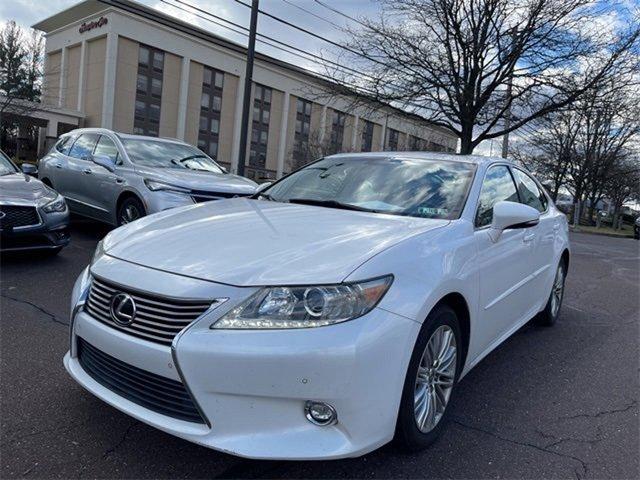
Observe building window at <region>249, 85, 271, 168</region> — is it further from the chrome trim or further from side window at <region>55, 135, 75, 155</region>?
the chrome trim

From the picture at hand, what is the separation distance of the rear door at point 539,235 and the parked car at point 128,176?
3851 mm

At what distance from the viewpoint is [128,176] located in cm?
732

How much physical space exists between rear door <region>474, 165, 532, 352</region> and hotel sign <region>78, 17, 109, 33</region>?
5467cm

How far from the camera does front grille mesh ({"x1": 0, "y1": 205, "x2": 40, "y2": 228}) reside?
18.8 feet

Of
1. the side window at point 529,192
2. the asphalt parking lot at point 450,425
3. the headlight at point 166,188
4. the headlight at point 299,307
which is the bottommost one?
the asphalt parking lot at point 450,425

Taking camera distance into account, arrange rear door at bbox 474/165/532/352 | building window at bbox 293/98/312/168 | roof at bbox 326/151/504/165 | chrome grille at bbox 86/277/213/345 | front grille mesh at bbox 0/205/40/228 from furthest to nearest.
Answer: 1. building window at bbox 293/98/312/168
2. front grille mesh at bbox 0/205/40/228
3. roof at bbox 326/151/504/165
4. rear door at bbox 474/165/532/352
5. chrome grille at bbox 86/277/213/345

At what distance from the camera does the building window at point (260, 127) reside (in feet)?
210

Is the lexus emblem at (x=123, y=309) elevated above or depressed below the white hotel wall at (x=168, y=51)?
below

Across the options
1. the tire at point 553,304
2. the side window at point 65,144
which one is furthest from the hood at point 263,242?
the side window at point 65,144

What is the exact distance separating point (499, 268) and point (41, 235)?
4.99m

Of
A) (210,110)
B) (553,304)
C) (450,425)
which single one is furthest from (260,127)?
(450,425)

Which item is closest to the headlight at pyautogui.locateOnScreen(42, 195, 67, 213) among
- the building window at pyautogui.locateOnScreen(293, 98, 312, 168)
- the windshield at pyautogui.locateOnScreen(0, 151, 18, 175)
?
the windshield at pyautogui.locateOnScreen(0, 151, 18, 175)

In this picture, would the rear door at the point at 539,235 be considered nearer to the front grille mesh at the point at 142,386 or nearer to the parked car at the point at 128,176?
the front grille mesh at the point at 142,386

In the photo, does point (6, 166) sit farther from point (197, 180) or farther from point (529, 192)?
point (529, 192)
